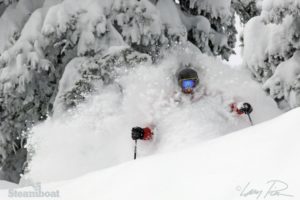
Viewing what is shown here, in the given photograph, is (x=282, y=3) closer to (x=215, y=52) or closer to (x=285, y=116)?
(x=215, y=52)

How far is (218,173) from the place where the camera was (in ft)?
9.57

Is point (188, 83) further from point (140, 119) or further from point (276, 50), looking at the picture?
point (276, 50)

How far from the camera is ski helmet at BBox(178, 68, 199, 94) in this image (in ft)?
22.0

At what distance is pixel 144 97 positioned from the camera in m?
7.70

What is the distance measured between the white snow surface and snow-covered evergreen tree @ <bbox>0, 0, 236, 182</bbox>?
11.0 inches

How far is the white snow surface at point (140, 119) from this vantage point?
6.96 meters

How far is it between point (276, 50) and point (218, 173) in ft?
18.7

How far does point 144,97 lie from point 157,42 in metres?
1.50

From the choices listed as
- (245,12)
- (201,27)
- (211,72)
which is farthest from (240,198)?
(245,12)

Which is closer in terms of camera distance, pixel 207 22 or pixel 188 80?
pixel 188 80

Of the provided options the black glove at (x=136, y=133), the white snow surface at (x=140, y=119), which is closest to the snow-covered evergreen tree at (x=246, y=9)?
the white snow surface at (x=140, y=119)
